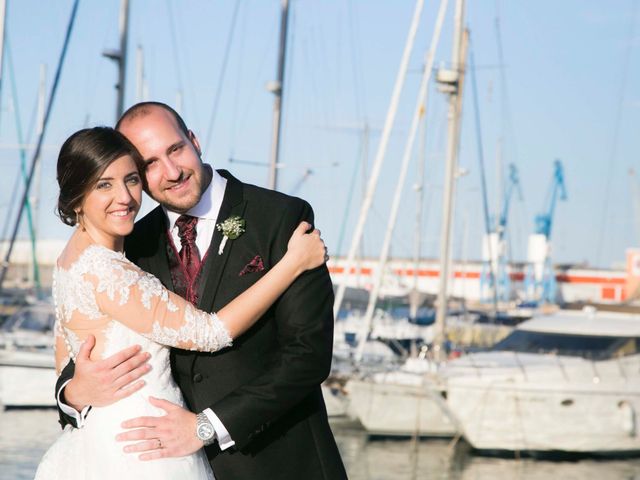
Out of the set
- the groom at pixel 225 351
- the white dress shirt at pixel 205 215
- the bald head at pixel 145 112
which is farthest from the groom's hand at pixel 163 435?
the bald head at pixel 145 112

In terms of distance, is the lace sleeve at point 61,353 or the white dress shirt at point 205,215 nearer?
the white dress shirt at point 205,215

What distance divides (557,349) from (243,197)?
15.8m

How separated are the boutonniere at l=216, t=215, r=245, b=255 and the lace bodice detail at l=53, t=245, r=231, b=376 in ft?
0.79

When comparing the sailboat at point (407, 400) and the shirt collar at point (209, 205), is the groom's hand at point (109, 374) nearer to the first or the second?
the shirt collar at point (209, 205)

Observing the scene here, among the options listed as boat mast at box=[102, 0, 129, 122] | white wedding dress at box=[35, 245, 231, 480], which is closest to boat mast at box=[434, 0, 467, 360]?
boat mast at box=[102, 0, 129, 122]

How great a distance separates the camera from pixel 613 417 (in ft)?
57.4

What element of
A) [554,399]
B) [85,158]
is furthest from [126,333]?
[554,399]

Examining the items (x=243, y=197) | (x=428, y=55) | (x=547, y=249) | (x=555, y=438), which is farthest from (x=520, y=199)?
(x=243, y=197)

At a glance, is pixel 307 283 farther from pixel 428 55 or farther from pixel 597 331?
pixel 428 55

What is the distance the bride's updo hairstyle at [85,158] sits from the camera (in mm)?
3318

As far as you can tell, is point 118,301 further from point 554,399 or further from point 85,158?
point 554,399

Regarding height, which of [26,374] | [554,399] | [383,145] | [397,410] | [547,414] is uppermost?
[383,145]

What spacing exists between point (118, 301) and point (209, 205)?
47 cm

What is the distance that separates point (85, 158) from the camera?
10.9 ft
